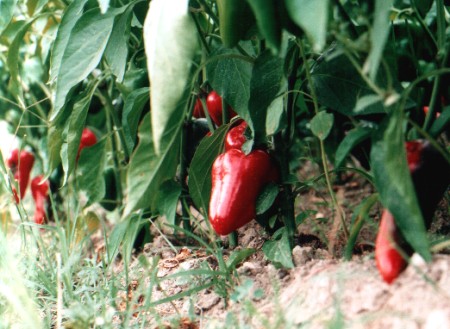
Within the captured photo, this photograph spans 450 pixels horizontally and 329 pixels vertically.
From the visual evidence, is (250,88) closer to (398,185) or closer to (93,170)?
(398,185)

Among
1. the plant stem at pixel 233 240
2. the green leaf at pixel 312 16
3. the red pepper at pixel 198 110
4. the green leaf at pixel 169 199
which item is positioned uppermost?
the green leaf at pixel 312 16

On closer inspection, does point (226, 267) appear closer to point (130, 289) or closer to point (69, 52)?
point (130, 289)

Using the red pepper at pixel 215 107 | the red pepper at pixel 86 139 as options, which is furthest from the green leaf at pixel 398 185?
the red pepper at pixel 86 139

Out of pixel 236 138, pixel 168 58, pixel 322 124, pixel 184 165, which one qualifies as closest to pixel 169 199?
pixel 184 165

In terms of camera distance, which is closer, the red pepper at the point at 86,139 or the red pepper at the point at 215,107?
the red pepper at the point at 215,107

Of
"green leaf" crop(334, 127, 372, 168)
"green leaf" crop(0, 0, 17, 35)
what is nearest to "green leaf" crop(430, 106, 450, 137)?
"green leaf" crop(334, 127, 372, 168)

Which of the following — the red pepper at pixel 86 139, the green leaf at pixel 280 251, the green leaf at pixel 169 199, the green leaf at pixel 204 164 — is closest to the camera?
the green leaf at pixel 280 251

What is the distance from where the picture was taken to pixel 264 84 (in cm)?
101

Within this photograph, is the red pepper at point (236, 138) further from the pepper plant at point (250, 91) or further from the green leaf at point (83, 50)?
the green leaf at point (83, 50)

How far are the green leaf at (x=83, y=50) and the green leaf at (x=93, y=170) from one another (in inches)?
13.6

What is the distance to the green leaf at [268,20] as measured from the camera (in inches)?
30.1

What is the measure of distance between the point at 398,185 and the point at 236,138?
0.42 m

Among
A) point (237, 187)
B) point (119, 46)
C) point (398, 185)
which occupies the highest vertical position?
point (119, 46)

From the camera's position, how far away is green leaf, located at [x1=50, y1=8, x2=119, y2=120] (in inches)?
41.0
